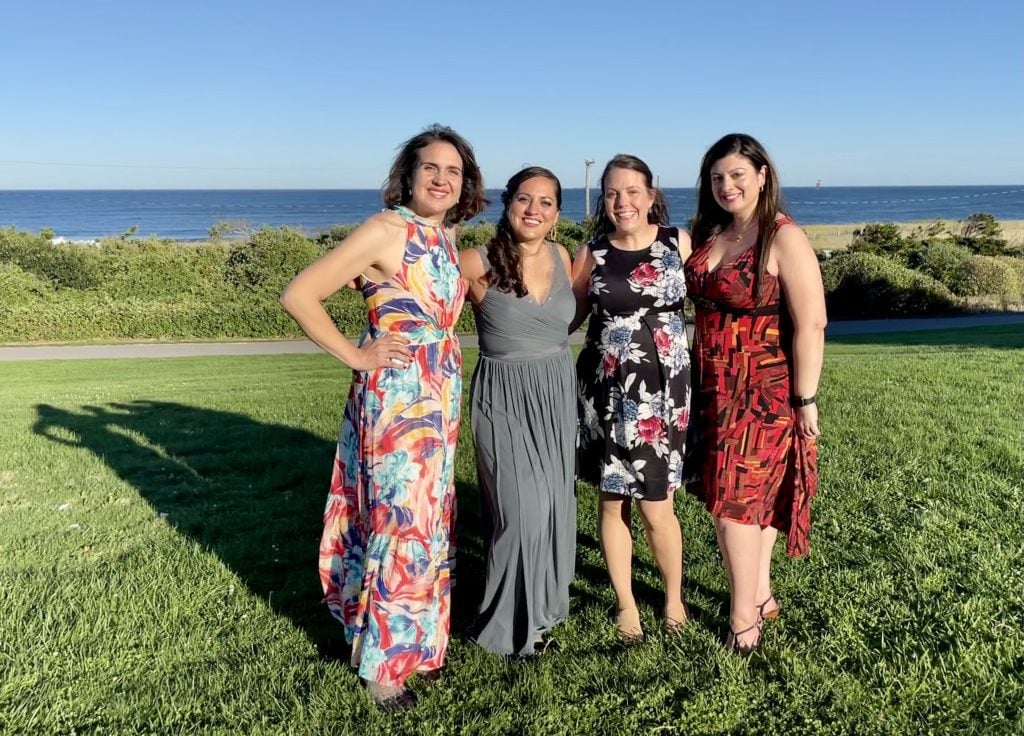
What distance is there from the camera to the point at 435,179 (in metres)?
2.85

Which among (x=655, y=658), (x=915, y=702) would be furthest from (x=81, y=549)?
(x=915, y=702)

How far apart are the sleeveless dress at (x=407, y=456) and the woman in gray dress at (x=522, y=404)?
0.22 meters

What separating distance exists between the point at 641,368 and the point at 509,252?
757 mm

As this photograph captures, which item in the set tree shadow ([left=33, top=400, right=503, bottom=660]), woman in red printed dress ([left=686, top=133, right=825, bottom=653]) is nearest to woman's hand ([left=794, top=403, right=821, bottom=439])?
woman in red printed dress ([left=686, top=133, right=825, bottom=653])

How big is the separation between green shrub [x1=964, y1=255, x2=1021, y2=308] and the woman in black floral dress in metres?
24.2

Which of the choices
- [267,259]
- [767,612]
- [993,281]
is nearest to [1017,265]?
[993,281]

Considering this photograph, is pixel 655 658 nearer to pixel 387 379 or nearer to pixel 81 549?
pixel 387 379

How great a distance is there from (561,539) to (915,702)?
4.84 feet

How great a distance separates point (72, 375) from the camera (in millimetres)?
12555

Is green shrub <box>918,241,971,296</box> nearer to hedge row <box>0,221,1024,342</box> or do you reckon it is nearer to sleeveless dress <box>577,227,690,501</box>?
hedge row <box>0,221,1024,342</box>

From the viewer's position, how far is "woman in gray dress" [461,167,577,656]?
3.12 meters

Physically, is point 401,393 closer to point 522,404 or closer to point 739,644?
point 522,404

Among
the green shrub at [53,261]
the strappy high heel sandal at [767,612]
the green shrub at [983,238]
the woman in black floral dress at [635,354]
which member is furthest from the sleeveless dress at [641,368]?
the green shrub at [983,238]

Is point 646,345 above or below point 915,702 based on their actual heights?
above
